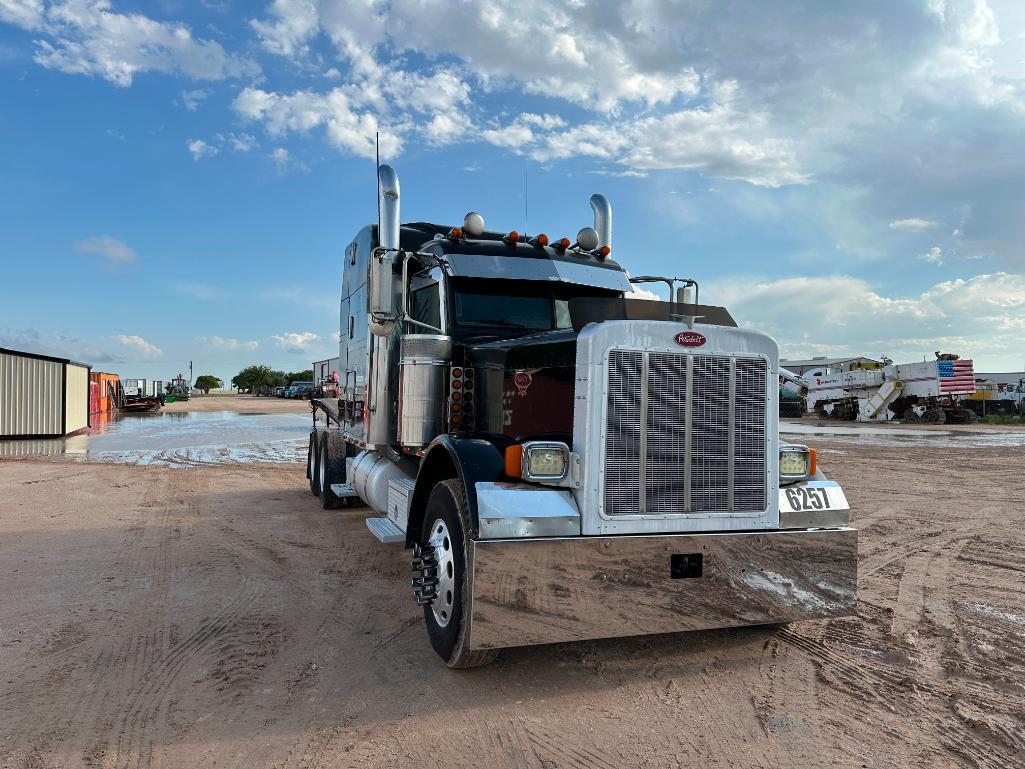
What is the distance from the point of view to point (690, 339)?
3980mm

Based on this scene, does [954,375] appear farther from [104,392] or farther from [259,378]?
[259,378]

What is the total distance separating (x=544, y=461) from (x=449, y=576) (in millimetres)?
925

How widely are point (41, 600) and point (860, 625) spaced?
5970 millimetres

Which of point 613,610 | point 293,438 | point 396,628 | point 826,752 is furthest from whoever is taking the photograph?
point 293,438

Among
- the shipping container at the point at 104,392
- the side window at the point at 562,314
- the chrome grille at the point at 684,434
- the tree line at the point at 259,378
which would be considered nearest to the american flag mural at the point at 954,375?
the side window at the point at 562,314

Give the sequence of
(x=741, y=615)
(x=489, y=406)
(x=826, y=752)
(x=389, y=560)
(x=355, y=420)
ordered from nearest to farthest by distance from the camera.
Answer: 1. (x=826, y=752)
2. (x=741, y=615)
3. (x=489, y=406)
4. (x=389, y=560)
5. (x=355, y=420)

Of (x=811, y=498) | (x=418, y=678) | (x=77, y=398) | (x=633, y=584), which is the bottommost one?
(x=418, y=678)

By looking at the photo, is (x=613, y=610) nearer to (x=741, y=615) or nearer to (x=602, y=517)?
(x=602, y=517)

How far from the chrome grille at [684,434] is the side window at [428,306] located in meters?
2.36

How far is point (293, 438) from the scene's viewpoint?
2269 cm

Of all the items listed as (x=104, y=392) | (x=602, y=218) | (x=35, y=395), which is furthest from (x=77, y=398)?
(x=602, y=218)

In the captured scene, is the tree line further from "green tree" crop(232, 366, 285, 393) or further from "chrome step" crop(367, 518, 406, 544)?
"chrome step" crop(367, 518, 406, 544)

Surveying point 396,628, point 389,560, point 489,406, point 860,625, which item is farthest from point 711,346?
point 389,560

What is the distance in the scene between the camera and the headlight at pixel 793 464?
4453mm
